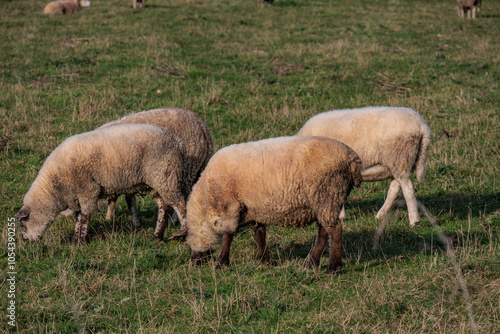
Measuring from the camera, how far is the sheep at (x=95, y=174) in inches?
257

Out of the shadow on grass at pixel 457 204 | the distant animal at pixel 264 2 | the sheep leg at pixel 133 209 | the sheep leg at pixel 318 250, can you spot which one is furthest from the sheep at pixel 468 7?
the sheep leg at pixel 318 250

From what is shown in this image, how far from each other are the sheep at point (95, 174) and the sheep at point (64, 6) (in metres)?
17.7

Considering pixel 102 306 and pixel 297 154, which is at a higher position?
pixel 297 154

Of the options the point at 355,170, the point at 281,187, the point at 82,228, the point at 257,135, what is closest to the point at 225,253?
the point at 281,187

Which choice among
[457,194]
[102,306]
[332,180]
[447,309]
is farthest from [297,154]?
[457,194]

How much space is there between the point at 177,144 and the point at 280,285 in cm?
254

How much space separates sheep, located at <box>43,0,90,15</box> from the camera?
22.6 meters

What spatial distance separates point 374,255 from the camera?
609 centimetres

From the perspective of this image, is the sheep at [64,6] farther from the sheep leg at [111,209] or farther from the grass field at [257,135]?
the sheep leg at [111,209]

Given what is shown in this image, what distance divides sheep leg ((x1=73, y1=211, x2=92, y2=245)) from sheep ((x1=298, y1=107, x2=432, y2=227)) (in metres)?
3.19

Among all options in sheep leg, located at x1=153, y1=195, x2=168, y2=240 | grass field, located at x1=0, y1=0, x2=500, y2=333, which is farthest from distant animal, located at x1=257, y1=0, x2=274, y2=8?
sheep leg, located at x1=153, y1=195, x2=168, y2=240

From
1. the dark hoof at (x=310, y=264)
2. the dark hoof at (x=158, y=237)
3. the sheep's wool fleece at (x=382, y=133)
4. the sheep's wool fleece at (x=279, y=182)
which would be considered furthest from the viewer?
the sheep's wool fleece at (x=382, y=133)

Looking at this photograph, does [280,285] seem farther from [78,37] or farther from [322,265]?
[78,37]

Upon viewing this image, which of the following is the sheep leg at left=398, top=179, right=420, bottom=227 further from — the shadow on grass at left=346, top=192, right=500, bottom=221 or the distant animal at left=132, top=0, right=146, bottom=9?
the distant animal at left=132, top=0, right=146, bottom=9
